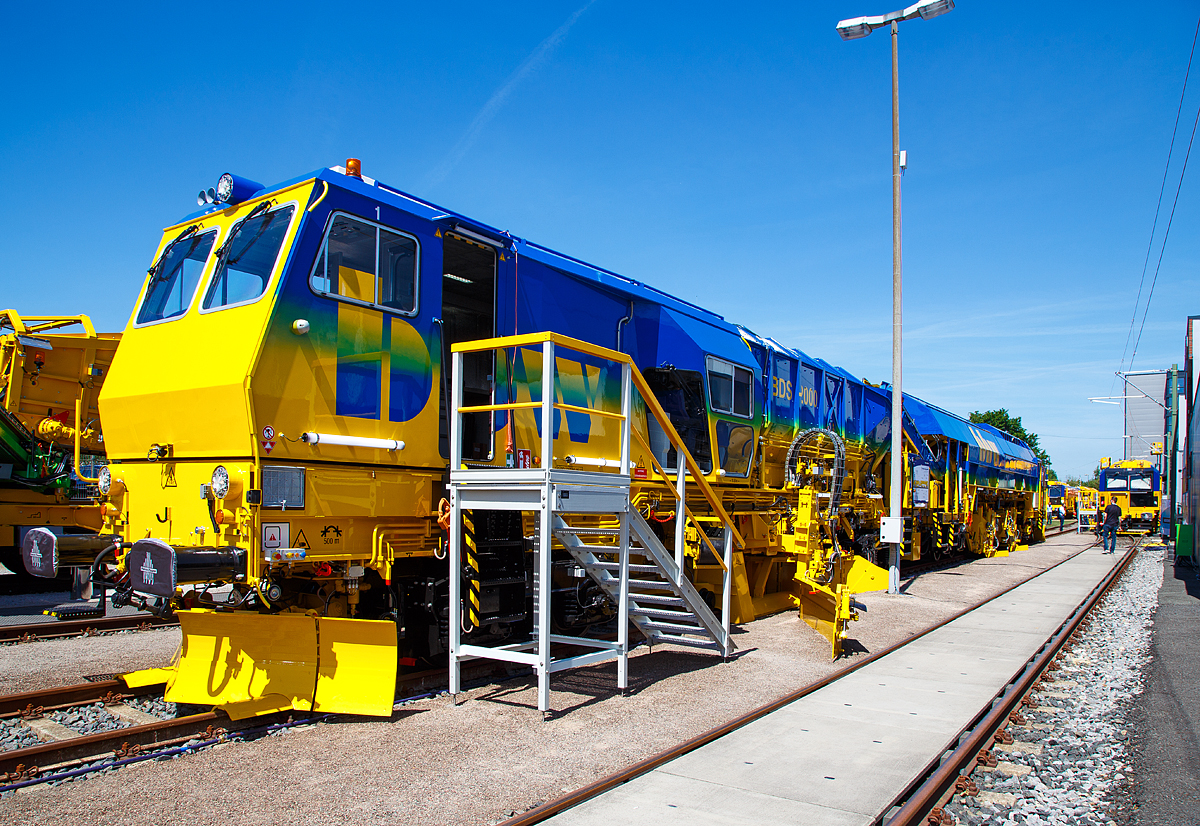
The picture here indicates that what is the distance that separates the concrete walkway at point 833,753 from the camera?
14.8 ft

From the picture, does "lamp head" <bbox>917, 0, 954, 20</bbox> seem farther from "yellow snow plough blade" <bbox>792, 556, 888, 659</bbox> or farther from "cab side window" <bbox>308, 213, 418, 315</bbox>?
"cab side window" <bbox>308, 213, 418, 315</bbox>

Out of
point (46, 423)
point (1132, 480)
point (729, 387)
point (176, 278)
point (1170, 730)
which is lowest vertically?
point (1170, 730)

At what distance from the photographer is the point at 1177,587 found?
17.5 m

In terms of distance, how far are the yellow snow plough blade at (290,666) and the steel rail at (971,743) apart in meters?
3.64

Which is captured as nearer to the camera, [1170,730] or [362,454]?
[362,454]

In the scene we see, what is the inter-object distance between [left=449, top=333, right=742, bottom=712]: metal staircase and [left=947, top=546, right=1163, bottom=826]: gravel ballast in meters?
2.98

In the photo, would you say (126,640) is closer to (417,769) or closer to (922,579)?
(417,769)

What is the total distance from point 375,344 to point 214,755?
314 cm

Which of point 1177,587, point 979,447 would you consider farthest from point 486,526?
point 979,447

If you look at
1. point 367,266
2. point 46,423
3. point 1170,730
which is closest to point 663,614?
point 1170,730

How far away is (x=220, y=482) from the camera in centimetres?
568

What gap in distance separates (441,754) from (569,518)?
10.2 ft

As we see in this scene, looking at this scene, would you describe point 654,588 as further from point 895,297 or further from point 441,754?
point 895,297

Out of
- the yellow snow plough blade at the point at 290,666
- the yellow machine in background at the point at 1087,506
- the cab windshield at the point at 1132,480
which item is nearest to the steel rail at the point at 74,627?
the yellow snow plough blade at the point at 290,666
